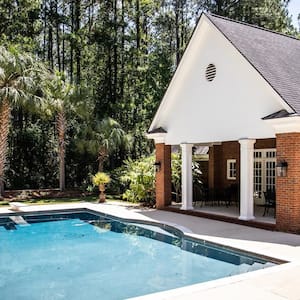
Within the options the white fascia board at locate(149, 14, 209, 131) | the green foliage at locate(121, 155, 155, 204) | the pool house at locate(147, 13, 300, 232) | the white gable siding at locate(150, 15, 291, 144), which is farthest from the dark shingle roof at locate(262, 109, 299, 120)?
the green foliage at locate(121, 155, 155, 204)

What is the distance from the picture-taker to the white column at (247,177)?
1375 cm

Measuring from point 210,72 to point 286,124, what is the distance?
4.31 m

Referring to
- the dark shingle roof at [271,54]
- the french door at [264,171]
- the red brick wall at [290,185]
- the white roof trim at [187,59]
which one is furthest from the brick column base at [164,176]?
the red brick wall at [290,185]

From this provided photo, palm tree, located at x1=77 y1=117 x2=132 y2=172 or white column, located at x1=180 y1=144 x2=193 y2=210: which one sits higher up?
palm tree, located at x1=77 y1=117 x2=132 y2=172

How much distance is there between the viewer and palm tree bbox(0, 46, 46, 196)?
20422 mm

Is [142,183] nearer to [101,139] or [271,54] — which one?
[101,139]

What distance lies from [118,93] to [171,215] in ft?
55.4

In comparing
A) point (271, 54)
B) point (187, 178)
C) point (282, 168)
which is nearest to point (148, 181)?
point (187, 178)

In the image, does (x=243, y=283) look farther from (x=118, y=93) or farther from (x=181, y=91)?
(x=118, y=93)

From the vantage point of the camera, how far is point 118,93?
3122 cm

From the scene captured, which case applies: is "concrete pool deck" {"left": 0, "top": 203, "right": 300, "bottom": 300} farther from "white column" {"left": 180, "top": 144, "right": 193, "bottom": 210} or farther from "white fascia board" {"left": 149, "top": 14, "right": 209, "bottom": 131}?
"white fascia board" {"left": 149, "top": 14, "right": 209, "bottom": 131}

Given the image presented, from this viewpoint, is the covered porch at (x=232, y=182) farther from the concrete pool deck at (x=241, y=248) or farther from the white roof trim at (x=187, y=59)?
the white roof trim at (x=187, y=59)

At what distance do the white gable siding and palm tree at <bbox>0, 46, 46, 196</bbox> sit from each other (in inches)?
Answer: 292

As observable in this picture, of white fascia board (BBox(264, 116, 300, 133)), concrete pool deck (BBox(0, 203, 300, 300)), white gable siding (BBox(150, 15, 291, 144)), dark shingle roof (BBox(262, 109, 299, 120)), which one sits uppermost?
white gable siding (BBox(150, 15, 291, 144))
